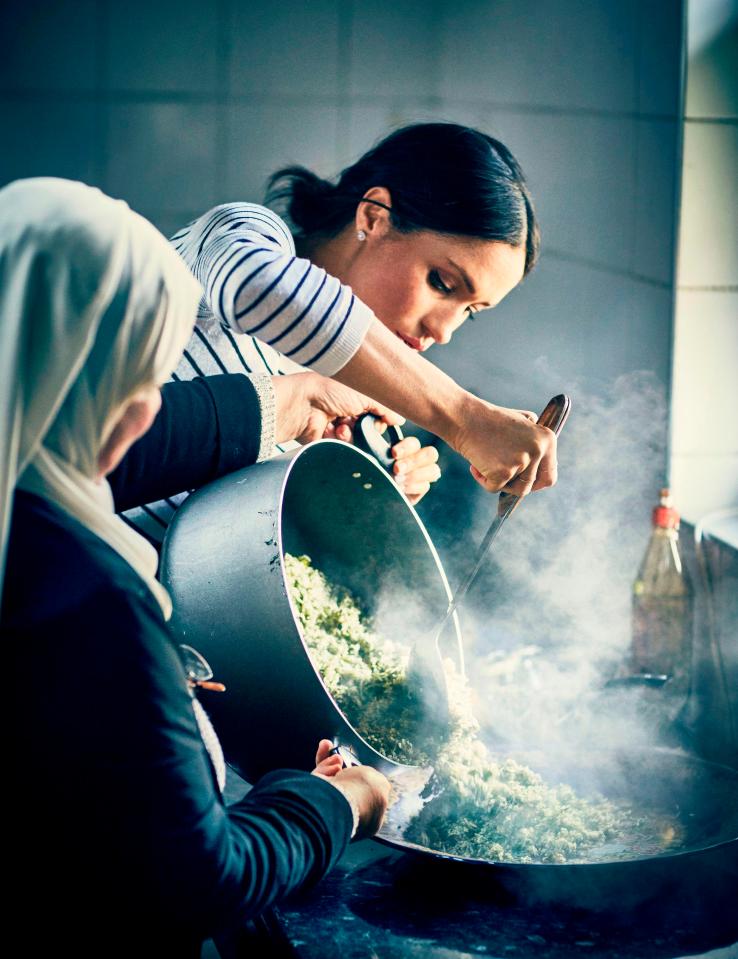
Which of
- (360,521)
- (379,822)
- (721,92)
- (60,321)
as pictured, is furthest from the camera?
(721,92)

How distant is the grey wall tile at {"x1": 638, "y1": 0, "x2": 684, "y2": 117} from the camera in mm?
2219

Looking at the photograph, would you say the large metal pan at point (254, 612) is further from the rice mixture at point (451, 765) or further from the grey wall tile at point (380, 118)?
the grey wall tile at point (380, 118)

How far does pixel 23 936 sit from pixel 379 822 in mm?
402

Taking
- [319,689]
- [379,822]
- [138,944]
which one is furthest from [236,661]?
[138,944]

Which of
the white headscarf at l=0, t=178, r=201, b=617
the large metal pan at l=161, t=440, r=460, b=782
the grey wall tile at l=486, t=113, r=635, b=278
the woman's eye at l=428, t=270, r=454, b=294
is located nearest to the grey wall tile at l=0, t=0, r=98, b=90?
the grey wall tile at l=486, t=113, r=635, b=278

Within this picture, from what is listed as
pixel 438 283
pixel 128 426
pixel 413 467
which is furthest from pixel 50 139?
pixel 128 426

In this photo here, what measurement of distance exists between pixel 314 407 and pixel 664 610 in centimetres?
112

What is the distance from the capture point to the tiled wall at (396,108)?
2.28m

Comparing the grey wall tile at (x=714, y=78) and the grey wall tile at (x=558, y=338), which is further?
the grey wall tile at (x=558, y=338)

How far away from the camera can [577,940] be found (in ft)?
3.30

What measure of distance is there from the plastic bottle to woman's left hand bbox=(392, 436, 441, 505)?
27.9 inches

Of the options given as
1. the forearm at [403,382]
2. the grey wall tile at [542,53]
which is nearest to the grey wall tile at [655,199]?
the grey wall tile at [542,53]

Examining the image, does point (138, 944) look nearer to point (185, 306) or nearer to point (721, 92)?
point (185, 306)

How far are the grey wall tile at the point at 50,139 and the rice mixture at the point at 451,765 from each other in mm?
1579
